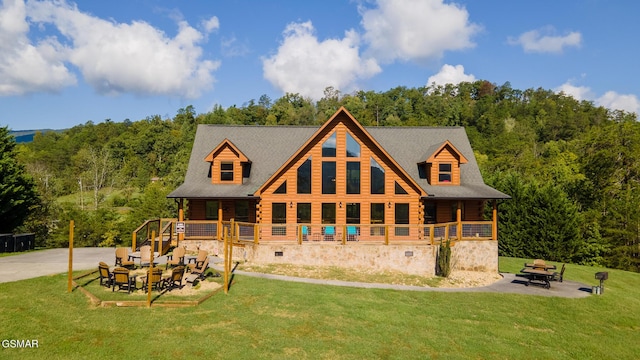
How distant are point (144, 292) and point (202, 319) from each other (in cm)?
357

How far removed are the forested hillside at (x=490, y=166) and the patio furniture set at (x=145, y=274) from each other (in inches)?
992

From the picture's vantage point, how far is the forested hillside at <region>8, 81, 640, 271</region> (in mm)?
30781

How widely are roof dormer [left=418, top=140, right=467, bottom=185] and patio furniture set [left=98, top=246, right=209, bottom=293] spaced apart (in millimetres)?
15612

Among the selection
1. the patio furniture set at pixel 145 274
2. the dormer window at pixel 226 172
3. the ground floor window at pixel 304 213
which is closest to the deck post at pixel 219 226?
the dormer window at pixel 226 172

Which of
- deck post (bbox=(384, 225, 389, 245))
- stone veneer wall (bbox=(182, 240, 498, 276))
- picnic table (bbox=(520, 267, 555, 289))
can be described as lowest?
picnic table (bbox=(520, 267, 555, 289))

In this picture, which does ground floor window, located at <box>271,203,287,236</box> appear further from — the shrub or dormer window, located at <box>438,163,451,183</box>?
dormer window, located at <box>438,163,451,183</box>

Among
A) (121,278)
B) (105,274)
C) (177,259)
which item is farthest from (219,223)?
(121,278)

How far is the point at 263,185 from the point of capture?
22.5 m

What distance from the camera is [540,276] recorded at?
1922cm

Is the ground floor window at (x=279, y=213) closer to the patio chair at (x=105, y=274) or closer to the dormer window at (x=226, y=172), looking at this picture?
the dormer window at (x=226, y=172)

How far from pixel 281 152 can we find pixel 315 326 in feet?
55.0

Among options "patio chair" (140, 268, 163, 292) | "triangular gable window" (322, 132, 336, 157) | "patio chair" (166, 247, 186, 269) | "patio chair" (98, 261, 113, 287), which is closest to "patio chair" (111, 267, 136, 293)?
"patio chair" (98, 261, 113, 287)

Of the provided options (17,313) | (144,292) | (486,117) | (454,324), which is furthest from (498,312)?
(486,117)

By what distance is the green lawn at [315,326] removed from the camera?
973 cm
